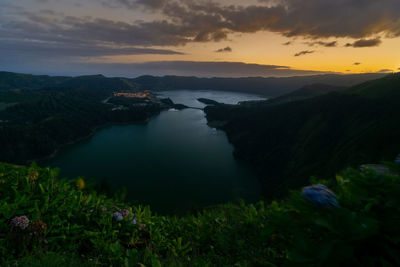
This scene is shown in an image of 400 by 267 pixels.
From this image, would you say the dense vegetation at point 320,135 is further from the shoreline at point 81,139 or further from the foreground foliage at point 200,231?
the shoreline at point 81,139

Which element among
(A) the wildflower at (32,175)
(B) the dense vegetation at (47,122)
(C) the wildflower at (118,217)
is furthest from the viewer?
(B) the dense vegetation at (47,122)

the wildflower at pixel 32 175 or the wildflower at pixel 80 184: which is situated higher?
the wildflower at pixel 32 175

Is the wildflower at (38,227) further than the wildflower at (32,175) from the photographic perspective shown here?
No

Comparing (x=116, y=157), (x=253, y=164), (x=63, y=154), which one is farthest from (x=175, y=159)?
(x=63, y=154)

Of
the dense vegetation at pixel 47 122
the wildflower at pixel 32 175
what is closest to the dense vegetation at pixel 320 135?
the wildflower at pixel 32 175

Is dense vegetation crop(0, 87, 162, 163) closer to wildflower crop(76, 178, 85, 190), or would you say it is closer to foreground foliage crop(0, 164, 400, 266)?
wildflower crop(76, 178, 85, 190)

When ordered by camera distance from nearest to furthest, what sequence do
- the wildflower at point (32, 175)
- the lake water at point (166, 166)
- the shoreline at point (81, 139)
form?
1. the wildflower at point (32, 175)
2. the lake water at point (166, 166)
3. the shoreline at point (81, 139)

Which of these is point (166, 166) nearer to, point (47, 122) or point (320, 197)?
point (320, 197)
